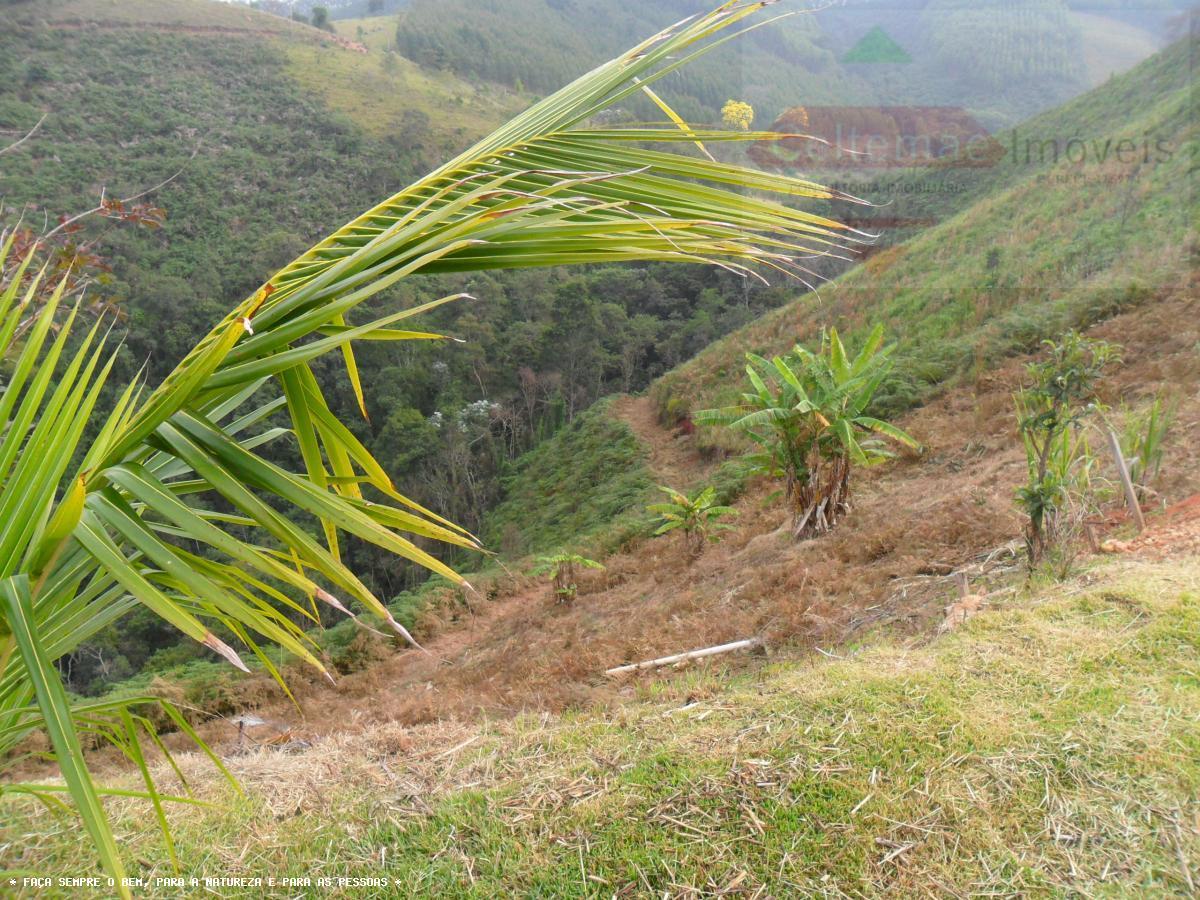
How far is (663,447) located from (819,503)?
901cm

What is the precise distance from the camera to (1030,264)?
1222 centimetres

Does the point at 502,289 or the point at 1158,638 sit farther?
the point at 502,289

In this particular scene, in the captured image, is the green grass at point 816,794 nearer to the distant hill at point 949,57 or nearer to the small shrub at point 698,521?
the small shrub at point 698,521

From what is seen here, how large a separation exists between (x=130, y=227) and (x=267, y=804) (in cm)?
3659

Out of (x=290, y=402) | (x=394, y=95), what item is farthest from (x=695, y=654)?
(x=394, y=95)

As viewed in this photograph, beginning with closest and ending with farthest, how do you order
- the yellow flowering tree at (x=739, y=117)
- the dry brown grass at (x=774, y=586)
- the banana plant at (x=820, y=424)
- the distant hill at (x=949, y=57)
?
the yellow flowering tree at (x=739, y=117) < the dry brown grass at (x=774, y=586) < the banana plant at (x=820, y=424) < the distant hill at (x=949, y=57)

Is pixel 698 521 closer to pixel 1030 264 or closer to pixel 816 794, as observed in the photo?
pixel 816 794

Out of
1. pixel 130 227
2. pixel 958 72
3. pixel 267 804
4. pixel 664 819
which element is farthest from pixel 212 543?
pixel 130 227

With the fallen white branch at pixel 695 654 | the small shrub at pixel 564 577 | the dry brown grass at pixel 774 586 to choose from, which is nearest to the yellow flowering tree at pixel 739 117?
the dry brown grass at pixel 774 586

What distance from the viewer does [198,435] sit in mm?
753

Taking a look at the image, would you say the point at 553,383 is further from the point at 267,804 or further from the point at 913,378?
the point at 267,804

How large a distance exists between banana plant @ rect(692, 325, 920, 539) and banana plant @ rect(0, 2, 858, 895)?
4974 mm

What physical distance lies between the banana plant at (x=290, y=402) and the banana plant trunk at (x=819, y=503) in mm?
5528

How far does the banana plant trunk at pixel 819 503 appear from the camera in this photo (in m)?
6.28
